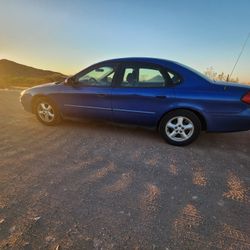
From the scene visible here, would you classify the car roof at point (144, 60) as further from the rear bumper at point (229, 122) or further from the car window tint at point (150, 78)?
the rear bumper at point (229, 122)

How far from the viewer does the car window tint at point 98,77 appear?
462 centimetres

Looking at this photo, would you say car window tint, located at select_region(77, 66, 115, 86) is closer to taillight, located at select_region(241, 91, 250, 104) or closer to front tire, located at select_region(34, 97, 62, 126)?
front tire, located at select_region(34, 97, 62, 126)

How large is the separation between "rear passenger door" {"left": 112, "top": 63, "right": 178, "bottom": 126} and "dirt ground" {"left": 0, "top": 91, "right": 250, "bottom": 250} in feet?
1.67

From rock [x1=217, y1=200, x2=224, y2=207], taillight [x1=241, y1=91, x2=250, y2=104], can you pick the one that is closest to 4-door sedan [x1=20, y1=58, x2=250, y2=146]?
taillight [x1=241, y1=91, x2=250, y2=104]

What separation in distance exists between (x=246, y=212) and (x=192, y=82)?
2.40 meters

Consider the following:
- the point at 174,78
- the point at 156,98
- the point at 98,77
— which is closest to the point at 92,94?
the point at 98,77

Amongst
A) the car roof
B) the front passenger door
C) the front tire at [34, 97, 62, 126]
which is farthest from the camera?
the front tire at [34, 97, 62, 126]

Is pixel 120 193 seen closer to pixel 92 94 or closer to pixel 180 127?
pixel 180 127

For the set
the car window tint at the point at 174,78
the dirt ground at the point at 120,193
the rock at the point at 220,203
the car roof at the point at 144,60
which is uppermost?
the car roof at the point at 144,60

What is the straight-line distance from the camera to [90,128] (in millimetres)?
5168

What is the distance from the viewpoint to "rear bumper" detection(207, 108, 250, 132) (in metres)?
3.93

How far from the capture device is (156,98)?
4.23 metres

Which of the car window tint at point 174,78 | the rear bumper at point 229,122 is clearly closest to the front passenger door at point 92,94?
the car window tint at point 174,78

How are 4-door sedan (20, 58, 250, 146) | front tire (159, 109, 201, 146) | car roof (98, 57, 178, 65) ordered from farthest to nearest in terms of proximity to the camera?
car roof (98, 57, 178, 65)
front tire (159, 109, 201, 146)
4-door sedan (20, 58, 250, 146)
